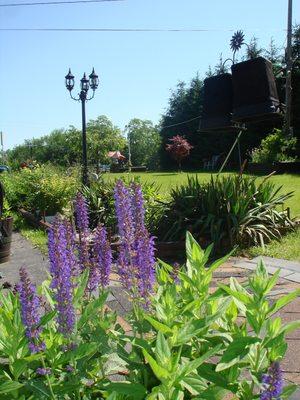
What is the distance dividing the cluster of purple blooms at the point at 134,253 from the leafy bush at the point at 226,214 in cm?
406

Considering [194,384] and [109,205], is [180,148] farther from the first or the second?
[194,384]

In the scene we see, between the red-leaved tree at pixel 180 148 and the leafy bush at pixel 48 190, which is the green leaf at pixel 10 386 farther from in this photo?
the red-leaved tree at pixel 180 148

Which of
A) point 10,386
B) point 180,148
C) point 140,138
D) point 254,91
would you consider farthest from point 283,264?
point 140,138

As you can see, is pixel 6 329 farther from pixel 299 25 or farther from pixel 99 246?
pixel 299 25

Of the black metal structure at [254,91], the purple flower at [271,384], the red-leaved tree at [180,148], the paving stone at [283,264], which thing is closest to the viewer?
the purple flower at [271,384]

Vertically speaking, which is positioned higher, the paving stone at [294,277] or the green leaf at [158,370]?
the green leaf at [158,370]

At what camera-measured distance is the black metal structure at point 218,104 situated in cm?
581

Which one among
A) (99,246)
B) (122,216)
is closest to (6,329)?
(99,246)

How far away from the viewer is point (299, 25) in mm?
26969

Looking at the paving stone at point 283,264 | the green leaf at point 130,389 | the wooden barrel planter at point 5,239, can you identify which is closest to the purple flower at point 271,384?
the green leaf at point 130,389

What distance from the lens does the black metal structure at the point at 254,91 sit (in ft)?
16.8

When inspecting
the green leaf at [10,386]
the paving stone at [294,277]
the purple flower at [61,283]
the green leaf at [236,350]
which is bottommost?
the paving stone at [294,277]

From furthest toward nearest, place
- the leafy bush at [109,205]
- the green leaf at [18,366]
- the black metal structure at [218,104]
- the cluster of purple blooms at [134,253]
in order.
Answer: the leafy bush at [109,205] < the black metal structure at [218,104] < the cluster of purple blooms at [134,253] < the green leaf at [18,366]

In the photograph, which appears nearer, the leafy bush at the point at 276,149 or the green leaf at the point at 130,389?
the green leaf at the point at 130,389
